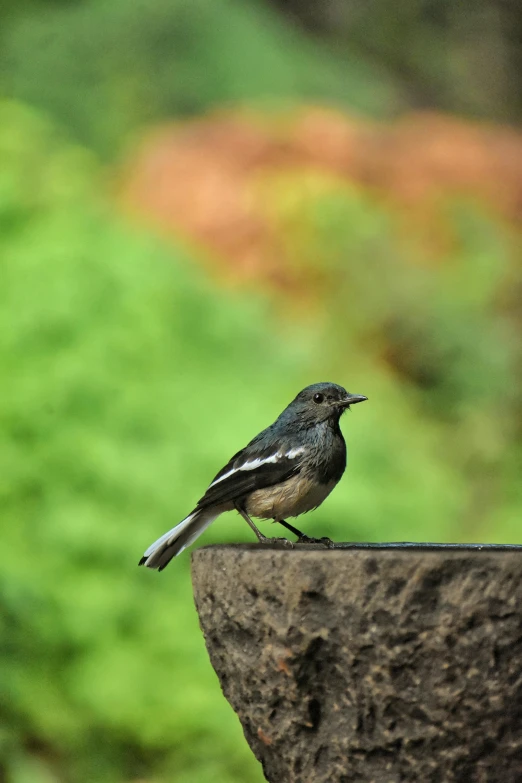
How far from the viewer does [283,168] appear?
6.72 metres

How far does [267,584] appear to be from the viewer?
6.42 ft

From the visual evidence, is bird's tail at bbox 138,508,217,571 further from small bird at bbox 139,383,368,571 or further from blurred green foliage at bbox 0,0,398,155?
blurred green foliage at bbox 0,0,398,155

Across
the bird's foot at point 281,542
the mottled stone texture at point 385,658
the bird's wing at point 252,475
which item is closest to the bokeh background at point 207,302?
the bird's wing at point 252,475

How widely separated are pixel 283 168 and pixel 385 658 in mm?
5231

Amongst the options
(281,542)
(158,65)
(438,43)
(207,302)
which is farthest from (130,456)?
(438,43)

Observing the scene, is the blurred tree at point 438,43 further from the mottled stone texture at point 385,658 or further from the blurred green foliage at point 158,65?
the mottled stone texture at point 385,658

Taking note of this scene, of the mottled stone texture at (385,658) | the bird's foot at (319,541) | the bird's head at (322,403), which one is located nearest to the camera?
the mottled stone texture at (385,658)

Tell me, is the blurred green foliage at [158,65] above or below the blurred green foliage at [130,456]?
above

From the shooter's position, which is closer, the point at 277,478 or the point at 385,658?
the point at 385,658

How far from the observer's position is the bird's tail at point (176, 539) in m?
2.44

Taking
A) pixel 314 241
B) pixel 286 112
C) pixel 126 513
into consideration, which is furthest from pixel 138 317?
pixel 286 112

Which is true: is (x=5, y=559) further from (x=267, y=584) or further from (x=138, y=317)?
(x=267, y=584)

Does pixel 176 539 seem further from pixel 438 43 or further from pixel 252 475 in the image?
pixel 438 43

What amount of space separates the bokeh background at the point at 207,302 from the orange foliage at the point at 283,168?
0.02 meters
